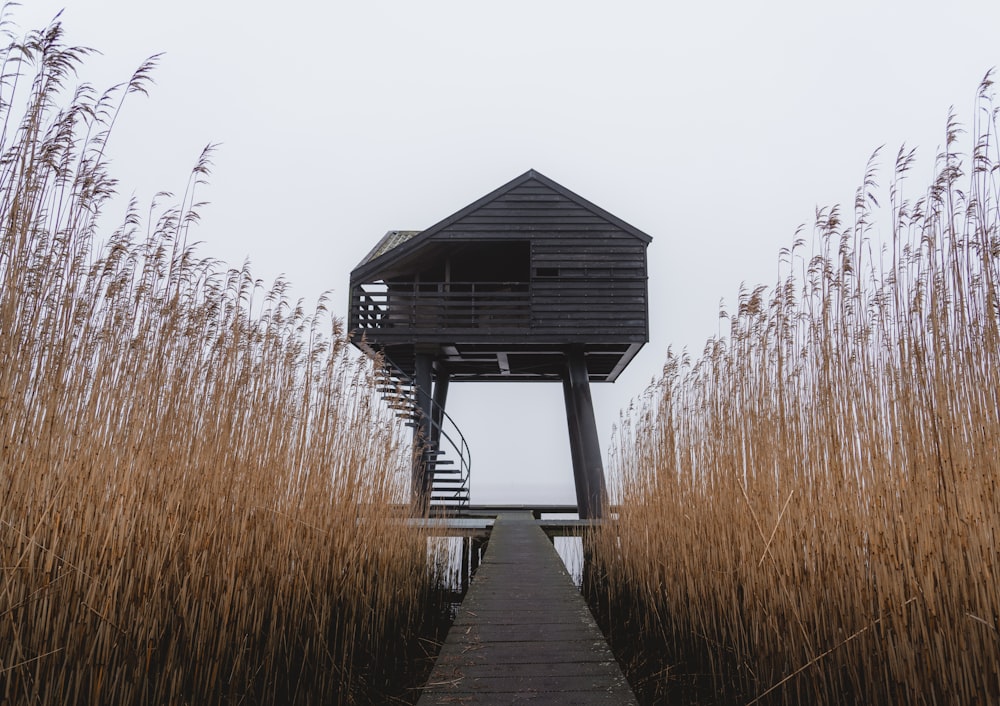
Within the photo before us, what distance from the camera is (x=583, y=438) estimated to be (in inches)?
379

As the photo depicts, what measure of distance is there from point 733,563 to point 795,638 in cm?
72

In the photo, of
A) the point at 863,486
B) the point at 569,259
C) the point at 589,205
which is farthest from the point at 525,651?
the point at 589,205

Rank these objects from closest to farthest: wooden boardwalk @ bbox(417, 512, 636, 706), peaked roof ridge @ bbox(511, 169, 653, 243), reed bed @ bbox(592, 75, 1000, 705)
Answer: reed bed @ bbox(592, 75, 1000, 705), wooden boardwalk @ bbox(417, 512, 636, 706), peaked roof ridge @ bbox(511, 169, 653, 243)

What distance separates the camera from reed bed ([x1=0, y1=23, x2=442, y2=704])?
1893 millimetres

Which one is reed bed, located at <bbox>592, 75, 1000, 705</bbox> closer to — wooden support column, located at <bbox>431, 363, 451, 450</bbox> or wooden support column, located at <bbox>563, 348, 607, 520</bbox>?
wooden support column, located at <bbox>563, 348, 607, 520</bbox>

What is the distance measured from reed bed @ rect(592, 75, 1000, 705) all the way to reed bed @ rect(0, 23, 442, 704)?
5.83 feet

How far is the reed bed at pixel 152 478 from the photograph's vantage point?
1.89m

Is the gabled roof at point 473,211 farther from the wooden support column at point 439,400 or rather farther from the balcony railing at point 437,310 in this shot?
the wooden support column at point 439,400

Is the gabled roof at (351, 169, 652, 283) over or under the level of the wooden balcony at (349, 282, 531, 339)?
over

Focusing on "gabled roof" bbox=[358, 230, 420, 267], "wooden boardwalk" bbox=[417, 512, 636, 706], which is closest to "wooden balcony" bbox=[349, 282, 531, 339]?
"gabled roof" bbox=[358, 230, 420, 267]

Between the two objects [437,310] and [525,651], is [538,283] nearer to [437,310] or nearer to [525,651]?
[437,310]

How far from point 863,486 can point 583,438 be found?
24.5ft

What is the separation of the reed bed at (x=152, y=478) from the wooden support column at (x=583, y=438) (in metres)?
6.12

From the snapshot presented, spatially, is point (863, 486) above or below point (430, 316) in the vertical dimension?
below
